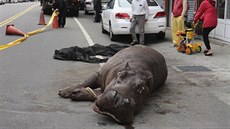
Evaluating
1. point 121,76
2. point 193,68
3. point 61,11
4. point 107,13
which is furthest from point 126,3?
point 121,76

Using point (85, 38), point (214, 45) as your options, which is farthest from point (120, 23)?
point (214, 45)

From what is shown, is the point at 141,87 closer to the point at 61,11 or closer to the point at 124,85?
the point at 124,85

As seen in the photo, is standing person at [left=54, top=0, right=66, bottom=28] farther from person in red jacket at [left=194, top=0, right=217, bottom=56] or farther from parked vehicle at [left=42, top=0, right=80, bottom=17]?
person in red jacket at [left=194, top=0, right=217, bottom=56]

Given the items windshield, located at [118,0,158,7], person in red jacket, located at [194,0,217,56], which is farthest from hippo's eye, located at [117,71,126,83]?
windshield, located at [118,0,158,7]

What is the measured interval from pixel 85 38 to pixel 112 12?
5.39ft

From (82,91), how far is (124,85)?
133 centimetres

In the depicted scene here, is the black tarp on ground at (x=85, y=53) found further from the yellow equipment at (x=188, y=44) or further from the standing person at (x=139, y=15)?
the yellow equipment at (x=188, y=44)

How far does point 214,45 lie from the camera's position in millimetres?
13117

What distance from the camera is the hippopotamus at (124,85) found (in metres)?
5.01

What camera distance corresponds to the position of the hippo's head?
16.2 feet

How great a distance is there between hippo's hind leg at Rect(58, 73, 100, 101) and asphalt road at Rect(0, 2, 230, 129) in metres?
0.11

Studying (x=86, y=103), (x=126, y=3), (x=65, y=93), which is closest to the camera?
(x=86, y=103)

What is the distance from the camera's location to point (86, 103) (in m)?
6.31

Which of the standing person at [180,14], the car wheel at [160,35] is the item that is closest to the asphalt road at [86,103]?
the standing person at [180,14]
